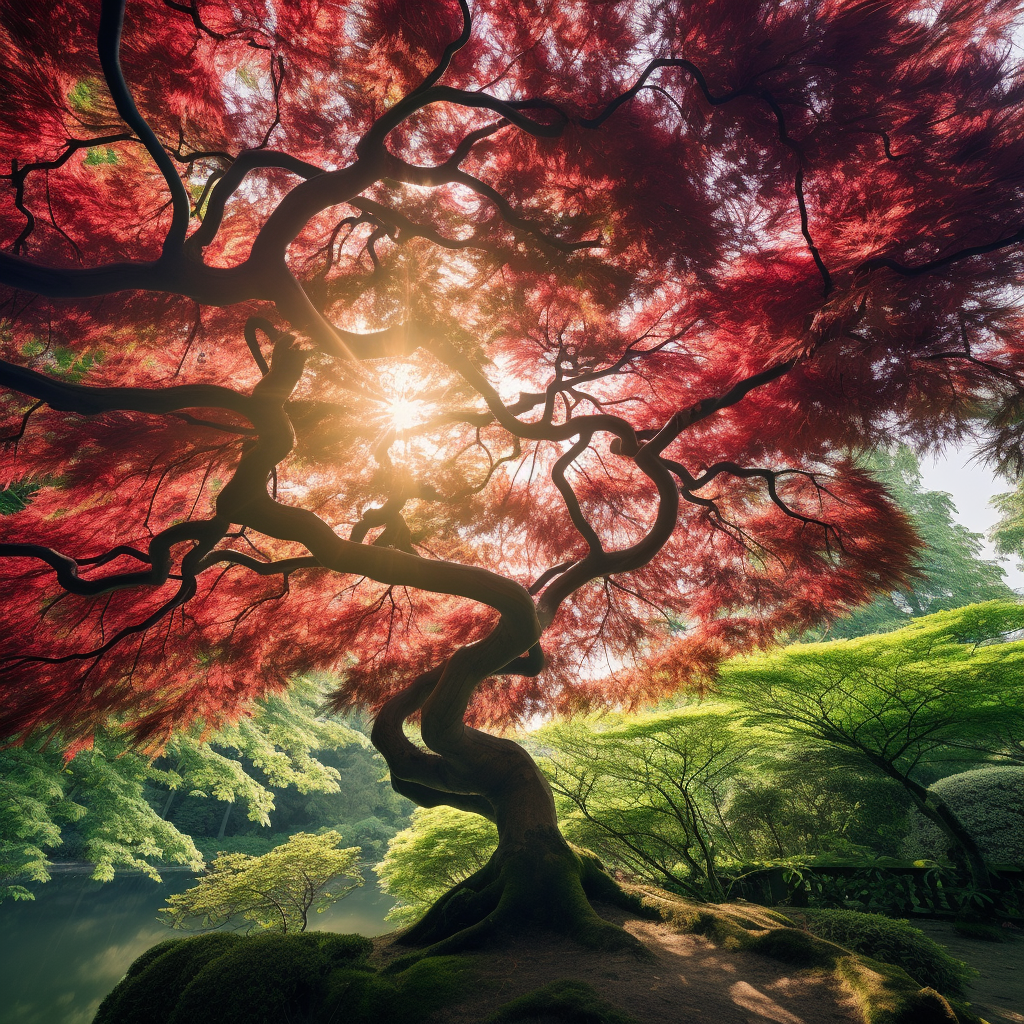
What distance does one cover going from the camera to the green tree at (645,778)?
476 cm

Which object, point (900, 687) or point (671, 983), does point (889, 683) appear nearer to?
point (900, 687)

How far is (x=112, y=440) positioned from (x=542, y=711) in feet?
11.2

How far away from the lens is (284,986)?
6.29 ft

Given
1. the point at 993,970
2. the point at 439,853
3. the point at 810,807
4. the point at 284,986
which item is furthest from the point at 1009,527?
the point at 284,986

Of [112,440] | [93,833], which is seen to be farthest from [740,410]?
[93,833]

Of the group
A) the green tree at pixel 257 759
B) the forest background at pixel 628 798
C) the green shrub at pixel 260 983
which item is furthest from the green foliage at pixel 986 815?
the green tree at pixel 257 759

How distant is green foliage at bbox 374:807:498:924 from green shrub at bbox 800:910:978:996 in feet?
10.8

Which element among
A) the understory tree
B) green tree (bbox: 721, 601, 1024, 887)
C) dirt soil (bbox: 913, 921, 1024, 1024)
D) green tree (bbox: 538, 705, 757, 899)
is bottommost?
dirt soil (bbox: 913, 921, 1024, 1024)

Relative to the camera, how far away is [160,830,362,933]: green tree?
4.20 metres

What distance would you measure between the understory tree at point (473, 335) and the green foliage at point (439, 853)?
218 cm

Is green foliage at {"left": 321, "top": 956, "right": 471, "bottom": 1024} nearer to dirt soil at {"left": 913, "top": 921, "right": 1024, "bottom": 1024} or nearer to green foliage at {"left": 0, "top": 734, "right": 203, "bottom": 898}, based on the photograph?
dirt soil at {"left": 913, "top": 921, "right": 1024, "bottom": 1024}

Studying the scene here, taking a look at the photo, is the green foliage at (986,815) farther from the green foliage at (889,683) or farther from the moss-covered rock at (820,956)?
the moss-covered rock at (820,956)

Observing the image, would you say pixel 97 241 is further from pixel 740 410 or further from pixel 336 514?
pixel 740 410

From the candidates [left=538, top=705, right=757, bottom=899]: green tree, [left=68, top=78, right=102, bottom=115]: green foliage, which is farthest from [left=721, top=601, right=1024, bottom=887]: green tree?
[left=68, top=78, right=102, bottom=115]: green foliage
